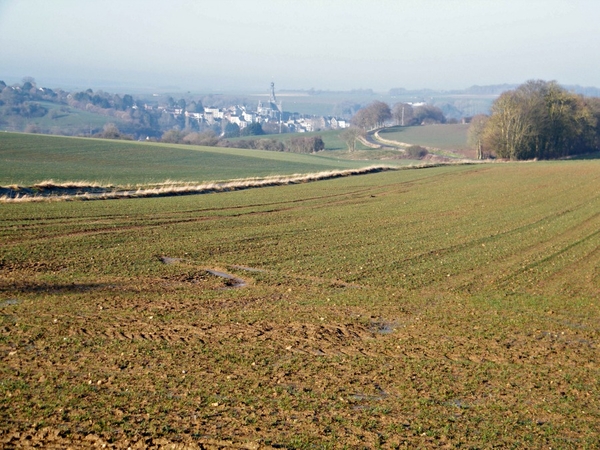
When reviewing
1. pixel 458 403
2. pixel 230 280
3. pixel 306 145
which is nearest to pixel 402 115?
pixel 306 145

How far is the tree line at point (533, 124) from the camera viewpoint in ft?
277

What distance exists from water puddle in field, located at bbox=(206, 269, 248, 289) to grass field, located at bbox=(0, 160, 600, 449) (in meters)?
0.14

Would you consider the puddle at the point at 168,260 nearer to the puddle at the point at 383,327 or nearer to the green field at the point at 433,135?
the puddle at the point at 383,327

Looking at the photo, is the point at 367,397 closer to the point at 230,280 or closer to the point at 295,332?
the point at 295,332

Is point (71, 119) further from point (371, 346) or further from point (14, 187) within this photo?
point (371, 346)

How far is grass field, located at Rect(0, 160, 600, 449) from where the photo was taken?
900cm

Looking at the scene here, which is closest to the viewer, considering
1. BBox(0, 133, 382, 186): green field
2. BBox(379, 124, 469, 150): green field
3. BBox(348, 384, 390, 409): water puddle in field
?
BBox(348, 384, 390, 409): water puddle in field

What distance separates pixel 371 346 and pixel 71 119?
135080 mm

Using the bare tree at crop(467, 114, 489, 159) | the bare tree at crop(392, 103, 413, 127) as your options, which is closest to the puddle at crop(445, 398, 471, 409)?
the bare tree at crop(467, 114, 489, 159)

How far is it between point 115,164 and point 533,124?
2197 inches

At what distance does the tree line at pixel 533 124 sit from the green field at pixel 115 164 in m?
24.3

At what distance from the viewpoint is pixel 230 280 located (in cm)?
1827

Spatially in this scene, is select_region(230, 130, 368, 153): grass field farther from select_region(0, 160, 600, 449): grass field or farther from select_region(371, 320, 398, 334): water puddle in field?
select_region(371, 320, 398, 334): water puddle in field

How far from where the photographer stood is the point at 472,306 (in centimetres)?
1636
